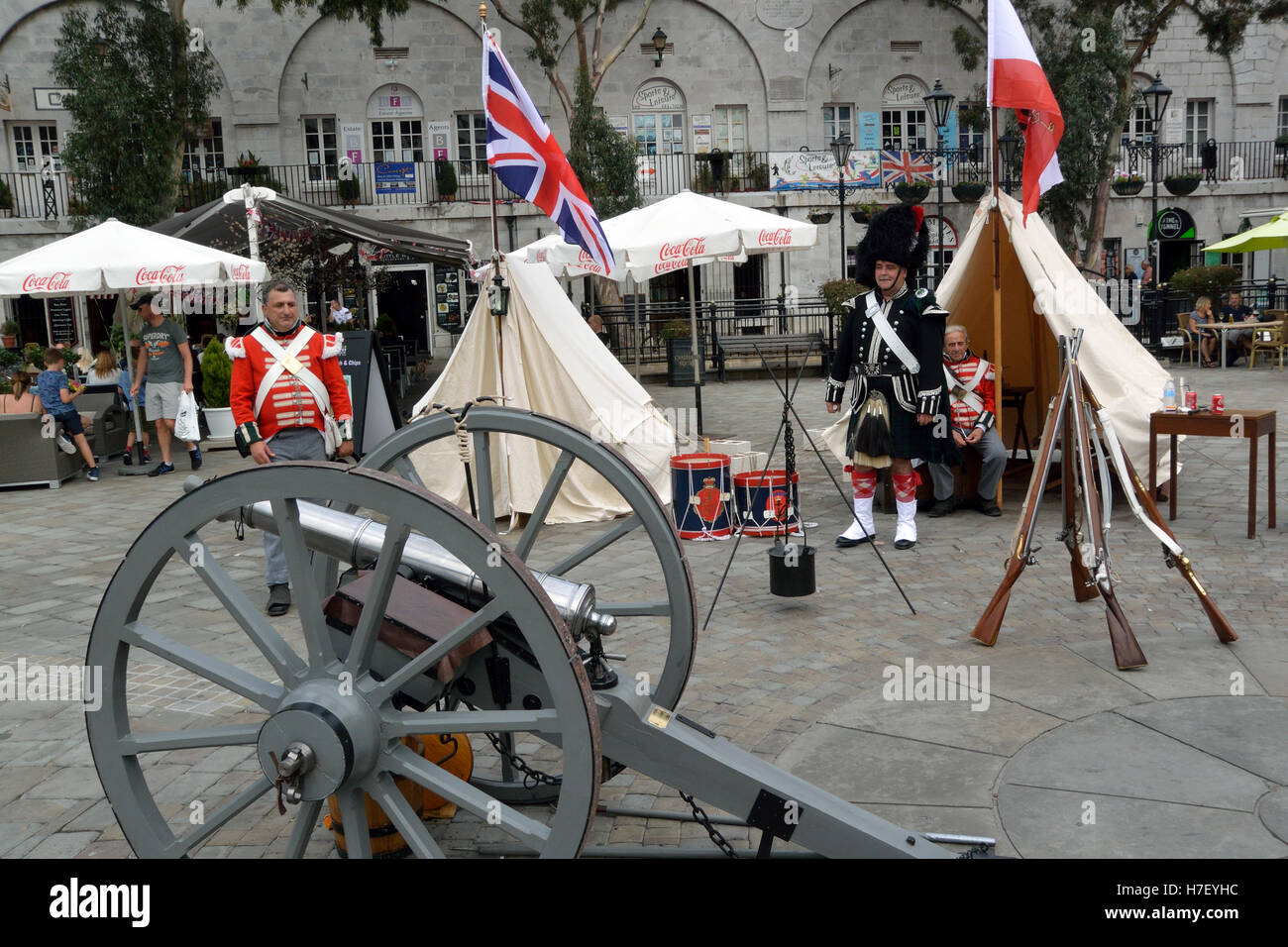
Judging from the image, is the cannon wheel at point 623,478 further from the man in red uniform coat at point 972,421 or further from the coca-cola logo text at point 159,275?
the coca-cola logo text at point 159,275

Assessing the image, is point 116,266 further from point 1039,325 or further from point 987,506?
point 1039,325

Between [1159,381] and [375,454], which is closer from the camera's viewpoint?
[375,454]

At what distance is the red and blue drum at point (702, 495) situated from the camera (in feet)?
26.2

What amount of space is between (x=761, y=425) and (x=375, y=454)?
1071 cm

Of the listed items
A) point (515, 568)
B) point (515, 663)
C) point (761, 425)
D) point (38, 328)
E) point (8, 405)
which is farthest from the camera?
point (38, 328)

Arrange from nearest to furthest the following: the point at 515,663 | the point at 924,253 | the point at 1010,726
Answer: the point at 515,663 → the point at 1010,726 → the point at 924,253

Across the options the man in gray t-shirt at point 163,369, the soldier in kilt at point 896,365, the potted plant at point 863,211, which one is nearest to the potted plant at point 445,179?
the potted plant at point 863,211

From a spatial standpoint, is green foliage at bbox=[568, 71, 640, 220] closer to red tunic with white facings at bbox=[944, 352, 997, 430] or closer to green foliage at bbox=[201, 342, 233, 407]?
green foliage at bbox=[201, 342, 233, 407]

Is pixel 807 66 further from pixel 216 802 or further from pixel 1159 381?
pixel 216 802

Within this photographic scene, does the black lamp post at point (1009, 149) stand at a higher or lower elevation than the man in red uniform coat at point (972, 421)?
higher

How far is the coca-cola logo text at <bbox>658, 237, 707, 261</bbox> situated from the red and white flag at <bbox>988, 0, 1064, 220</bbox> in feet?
16.7

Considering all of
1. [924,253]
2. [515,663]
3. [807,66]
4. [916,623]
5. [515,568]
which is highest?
[807,66]

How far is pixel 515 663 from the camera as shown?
10.1 feet

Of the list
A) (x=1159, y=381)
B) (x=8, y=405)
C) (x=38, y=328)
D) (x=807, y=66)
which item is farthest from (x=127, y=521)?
(x=807, y=66)
